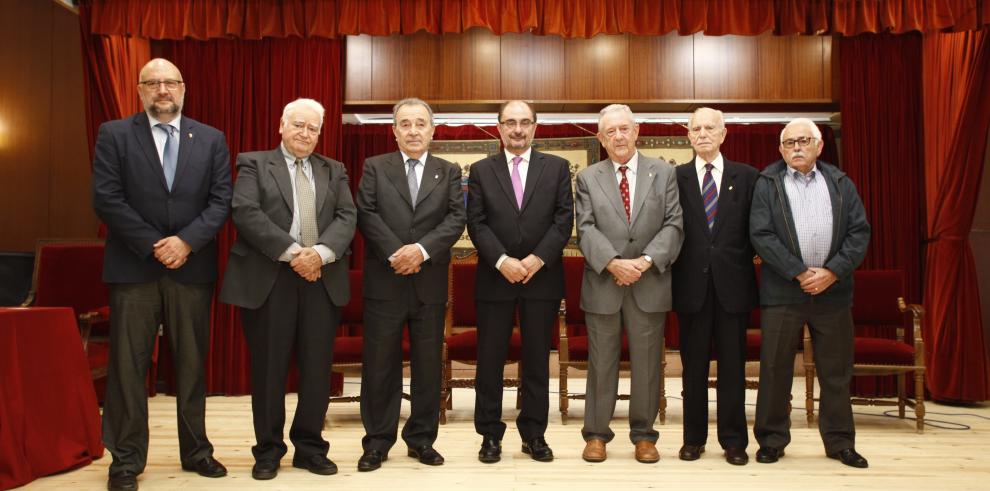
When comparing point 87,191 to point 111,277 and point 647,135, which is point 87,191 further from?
point 647,135

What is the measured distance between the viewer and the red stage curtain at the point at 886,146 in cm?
584

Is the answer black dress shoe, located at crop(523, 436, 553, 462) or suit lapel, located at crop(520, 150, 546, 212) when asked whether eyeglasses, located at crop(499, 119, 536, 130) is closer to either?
suit lapel, located at crop(520, 150, 546, 212)

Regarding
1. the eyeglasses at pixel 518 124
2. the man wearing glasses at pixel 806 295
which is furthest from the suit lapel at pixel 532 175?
the man wearing glasses at pixel 806 295

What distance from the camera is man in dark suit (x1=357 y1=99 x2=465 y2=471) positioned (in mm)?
3369

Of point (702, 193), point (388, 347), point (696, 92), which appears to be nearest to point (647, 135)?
point (696, 92)

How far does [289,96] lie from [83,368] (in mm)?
2975

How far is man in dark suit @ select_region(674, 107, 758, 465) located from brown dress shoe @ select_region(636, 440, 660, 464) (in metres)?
0.16

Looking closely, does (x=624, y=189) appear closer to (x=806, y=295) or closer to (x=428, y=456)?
(x=806, y=295)

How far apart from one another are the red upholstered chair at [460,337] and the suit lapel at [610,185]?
113 cm

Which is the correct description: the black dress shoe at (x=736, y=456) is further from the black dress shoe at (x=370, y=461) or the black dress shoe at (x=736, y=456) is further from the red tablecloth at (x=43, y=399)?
the red tablecloth at (x=43, y=399)

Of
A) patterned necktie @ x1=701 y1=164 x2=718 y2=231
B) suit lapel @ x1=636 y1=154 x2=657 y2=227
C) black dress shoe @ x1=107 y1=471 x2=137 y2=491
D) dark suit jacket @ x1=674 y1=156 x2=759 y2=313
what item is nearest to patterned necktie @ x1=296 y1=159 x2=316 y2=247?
black dress shoe @ x1=107 y1=471 x2=137 y2=491

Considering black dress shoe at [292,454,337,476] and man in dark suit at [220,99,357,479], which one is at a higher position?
man in dark suit at [220,99,357,479]

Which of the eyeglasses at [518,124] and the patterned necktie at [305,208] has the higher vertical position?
the eyeglasses at [518,124]

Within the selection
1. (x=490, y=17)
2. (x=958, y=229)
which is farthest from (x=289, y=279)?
(x=958, y=229)
